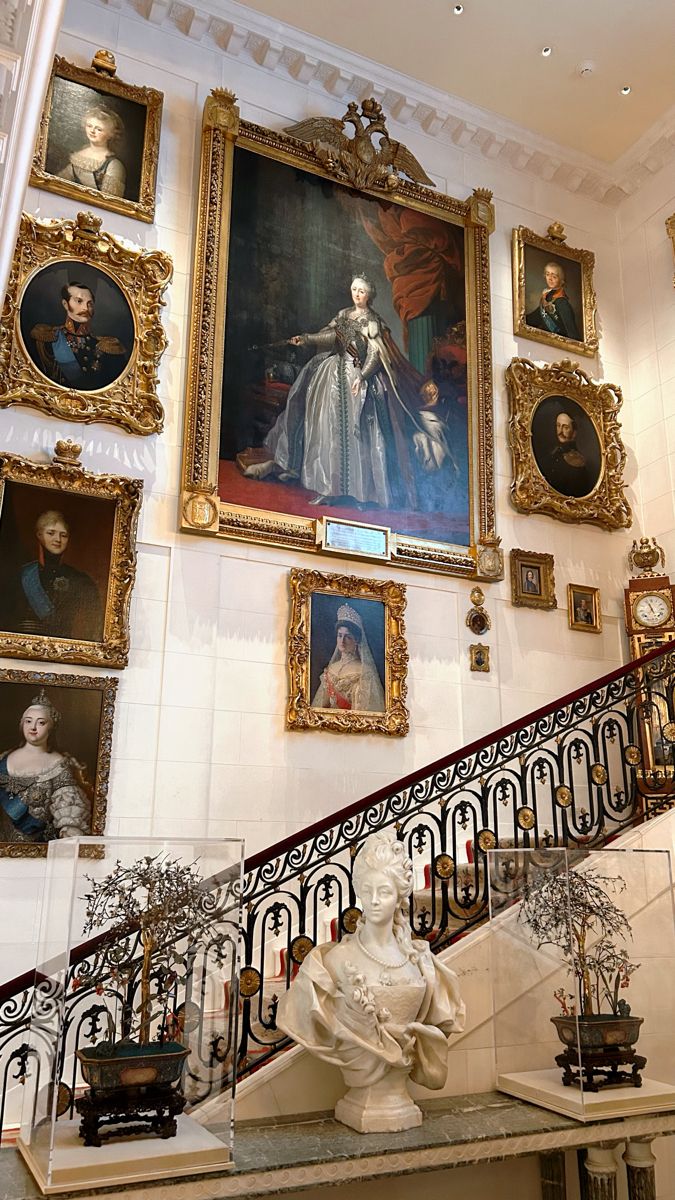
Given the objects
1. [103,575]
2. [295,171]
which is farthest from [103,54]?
[103,575]

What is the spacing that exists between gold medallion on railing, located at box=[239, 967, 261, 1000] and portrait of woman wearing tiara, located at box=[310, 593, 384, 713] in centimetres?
386

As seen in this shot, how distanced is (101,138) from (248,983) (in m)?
8.41

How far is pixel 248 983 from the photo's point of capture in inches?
232

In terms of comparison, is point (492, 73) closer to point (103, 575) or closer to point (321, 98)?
point (321, 98)

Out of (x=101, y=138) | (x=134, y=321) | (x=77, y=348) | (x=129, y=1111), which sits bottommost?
(x=129, y=1111)

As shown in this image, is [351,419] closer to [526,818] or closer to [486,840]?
[526,818]

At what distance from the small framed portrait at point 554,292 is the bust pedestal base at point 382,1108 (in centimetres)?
931

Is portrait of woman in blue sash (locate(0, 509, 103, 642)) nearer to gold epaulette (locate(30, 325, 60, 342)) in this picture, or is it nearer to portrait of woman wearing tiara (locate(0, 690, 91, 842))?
portrait of woman wearing tiara (locate(0, 690, 91, 842))

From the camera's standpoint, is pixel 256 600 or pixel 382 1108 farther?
pixel 256 600

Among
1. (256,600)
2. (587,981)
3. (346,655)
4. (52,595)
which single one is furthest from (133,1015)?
(346,655)

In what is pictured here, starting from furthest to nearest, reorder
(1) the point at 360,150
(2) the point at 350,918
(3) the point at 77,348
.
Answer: (1) the point at 360,150
(3) the point at 77,348
(2) the point at 350,918

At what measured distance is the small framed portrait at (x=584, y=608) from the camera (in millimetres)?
11398

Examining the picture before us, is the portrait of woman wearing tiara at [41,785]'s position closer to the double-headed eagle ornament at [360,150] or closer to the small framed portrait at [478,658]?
the small framed portrait at [478,658]

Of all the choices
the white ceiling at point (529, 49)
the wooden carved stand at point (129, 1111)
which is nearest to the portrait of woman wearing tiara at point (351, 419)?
the white ceiling at point (529, 49)
